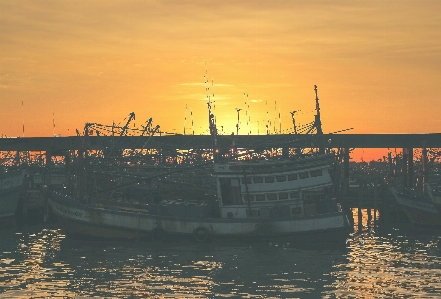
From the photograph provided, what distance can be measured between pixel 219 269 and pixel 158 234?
13960mm

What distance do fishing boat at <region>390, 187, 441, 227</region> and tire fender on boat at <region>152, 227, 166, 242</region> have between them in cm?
2665

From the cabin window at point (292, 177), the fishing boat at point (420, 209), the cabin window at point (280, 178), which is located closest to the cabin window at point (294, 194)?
the cabin window at point (292, 177)

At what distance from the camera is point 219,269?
153 feet

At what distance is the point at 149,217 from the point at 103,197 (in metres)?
9.50

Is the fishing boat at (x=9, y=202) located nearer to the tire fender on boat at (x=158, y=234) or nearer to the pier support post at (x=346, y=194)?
the tire fender on boat at (x=158, y=234)

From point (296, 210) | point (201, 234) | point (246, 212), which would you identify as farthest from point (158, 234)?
point (296, 210)

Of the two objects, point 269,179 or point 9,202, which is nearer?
point 269,179

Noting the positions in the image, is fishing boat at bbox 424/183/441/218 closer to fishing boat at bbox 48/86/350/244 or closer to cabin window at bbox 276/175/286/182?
fishing boat at bbox 48/86/350/244

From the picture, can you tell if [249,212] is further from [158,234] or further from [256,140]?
[256,140]

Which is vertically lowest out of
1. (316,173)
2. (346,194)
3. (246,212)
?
(346,194)

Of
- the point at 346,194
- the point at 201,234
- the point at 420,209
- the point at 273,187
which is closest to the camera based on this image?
the point at 201,234

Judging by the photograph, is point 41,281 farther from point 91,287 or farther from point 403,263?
point 403,263

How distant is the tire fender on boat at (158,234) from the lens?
59688 mm

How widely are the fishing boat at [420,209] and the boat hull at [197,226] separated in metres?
16.2
